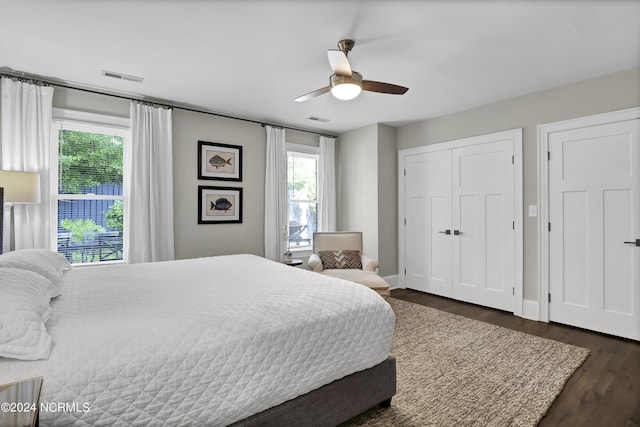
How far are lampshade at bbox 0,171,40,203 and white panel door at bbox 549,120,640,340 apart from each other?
16.5 feet

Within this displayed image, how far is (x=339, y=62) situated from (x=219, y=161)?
8.35 ft

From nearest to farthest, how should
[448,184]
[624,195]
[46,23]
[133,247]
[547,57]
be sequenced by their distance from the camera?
1. [46,23]
2. [547,57]
3. [624,195]
4. [133,247]
5. [448,184]

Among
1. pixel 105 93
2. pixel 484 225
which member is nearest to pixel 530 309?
pixel 484 225

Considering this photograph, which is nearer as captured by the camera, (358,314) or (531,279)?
(358,314)

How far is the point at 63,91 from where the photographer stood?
3320mm

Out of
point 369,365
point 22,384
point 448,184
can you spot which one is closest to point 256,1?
point 22,384

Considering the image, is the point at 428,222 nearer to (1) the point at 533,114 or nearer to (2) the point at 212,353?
(1) the point at 533,114

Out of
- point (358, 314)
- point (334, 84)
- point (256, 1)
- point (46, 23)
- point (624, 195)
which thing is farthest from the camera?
point (624, 195)

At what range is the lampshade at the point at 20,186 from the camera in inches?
103

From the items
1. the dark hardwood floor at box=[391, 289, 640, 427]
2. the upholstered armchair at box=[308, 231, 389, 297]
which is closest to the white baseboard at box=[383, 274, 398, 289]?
the upholstered armchair at box=[308, 231, 389, 297]

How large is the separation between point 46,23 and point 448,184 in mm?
4405

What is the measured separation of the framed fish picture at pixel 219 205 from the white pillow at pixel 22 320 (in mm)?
2758

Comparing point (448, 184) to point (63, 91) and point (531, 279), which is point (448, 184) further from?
point (63, 91)

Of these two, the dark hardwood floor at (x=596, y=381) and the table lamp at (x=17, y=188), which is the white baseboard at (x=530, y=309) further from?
the table lamp at (x=17, y=188)
